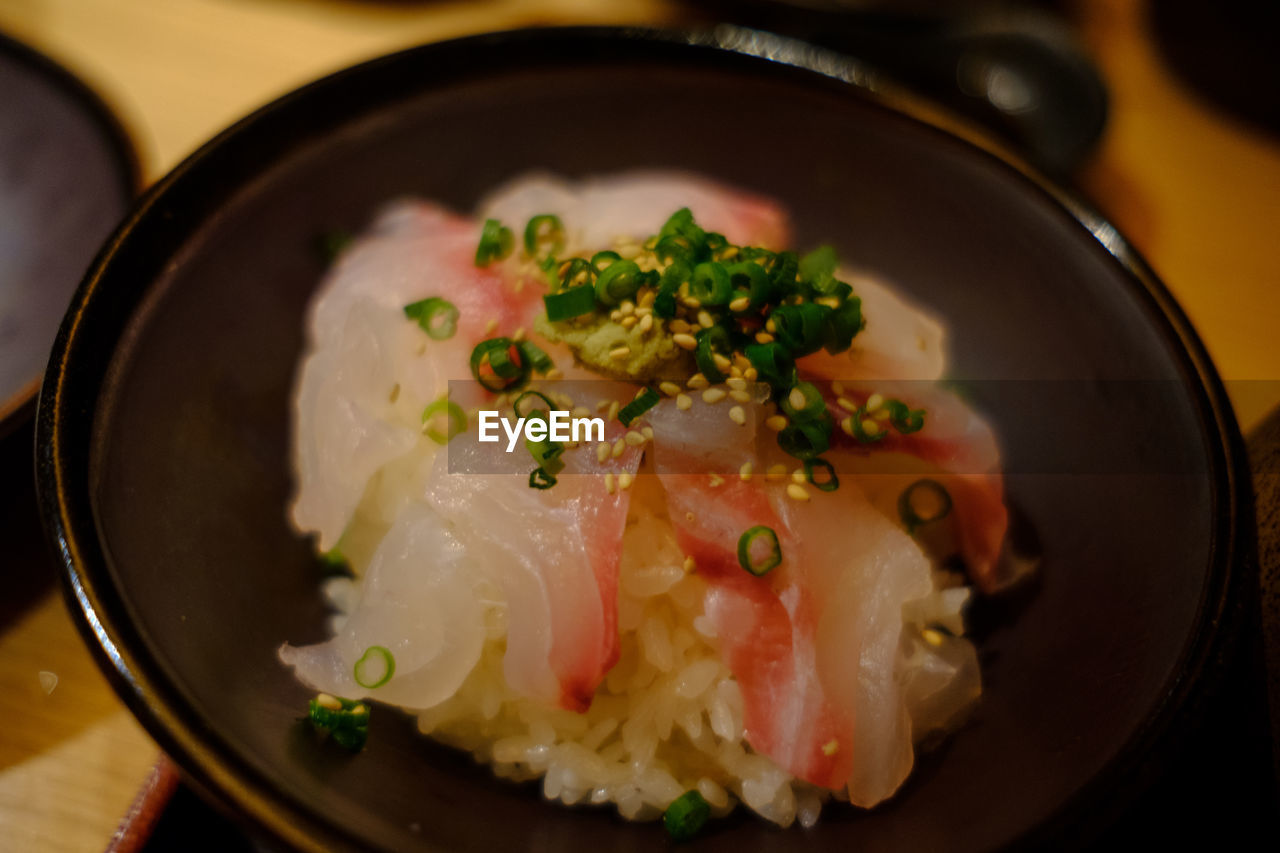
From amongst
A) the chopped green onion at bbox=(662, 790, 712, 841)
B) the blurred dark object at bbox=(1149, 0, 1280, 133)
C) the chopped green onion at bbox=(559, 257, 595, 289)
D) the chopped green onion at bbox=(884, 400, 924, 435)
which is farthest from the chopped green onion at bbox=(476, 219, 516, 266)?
the blurred dark object at bbox=(1149, 0, 1280, 133)

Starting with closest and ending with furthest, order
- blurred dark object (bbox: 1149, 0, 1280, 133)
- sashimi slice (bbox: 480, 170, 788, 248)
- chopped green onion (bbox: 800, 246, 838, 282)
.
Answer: chopped green onion (bbox: 800, 246, 838, 282) → sashimi slice (bbox: 480, 170, 788, 248) → blurred dark object (bbox: 1149, 0, 1280, 133)

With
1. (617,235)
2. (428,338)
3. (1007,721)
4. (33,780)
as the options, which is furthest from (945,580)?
(33,780)

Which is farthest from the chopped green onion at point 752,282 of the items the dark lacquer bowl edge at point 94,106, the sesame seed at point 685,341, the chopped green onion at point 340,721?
the dark lacquer bowl edge at point 94,106

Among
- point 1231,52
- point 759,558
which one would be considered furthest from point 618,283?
point 1231,52

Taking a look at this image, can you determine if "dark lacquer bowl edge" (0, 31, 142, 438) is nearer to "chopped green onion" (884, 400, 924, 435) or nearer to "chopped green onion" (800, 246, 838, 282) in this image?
"chopped green onion" (800, 246, 838, 282)

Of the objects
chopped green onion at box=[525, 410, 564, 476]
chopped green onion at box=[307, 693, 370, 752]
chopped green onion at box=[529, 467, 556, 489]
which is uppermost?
chopped green onion at box=[525, 410, 564, 476]

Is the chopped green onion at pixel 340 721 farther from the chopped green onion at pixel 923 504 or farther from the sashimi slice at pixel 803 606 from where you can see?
the chopped green onion at pixel 923 504
